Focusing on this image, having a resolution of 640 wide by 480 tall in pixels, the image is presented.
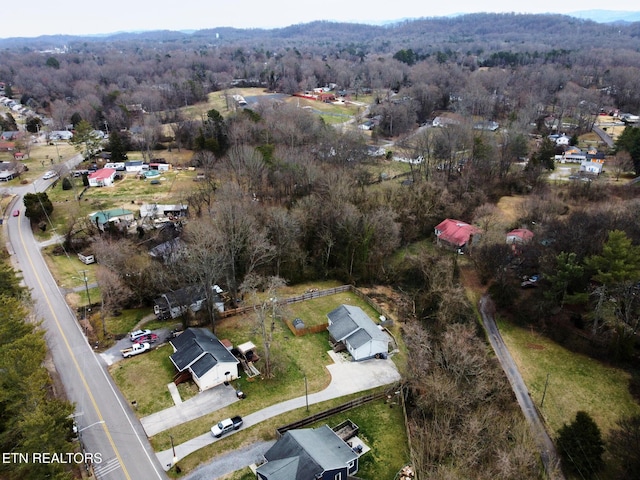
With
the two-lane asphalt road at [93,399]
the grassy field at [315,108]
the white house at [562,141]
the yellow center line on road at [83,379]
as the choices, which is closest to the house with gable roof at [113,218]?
the yellow center line on road at [83,379]

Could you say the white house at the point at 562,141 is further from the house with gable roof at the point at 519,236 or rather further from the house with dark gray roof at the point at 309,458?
the house with dark gray roof at the point at 309,458

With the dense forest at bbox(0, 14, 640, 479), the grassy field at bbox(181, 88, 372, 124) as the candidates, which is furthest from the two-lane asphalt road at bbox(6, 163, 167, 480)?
the grassy field at bbox(181, 88, 372, 124)

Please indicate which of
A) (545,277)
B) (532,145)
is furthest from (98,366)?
(532,145)

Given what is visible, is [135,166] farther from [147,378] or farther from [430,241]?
[147,378]

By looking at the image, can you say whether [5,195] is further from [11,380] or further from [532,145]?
[532,145]

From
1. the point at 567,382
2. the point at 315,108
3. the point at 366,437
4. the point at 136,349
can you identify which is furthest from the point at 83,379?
the point at 315,108

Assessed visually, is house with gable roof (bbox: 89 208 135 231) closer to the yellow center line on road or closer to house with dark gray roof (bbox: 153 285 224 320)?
the yellow center line on road
